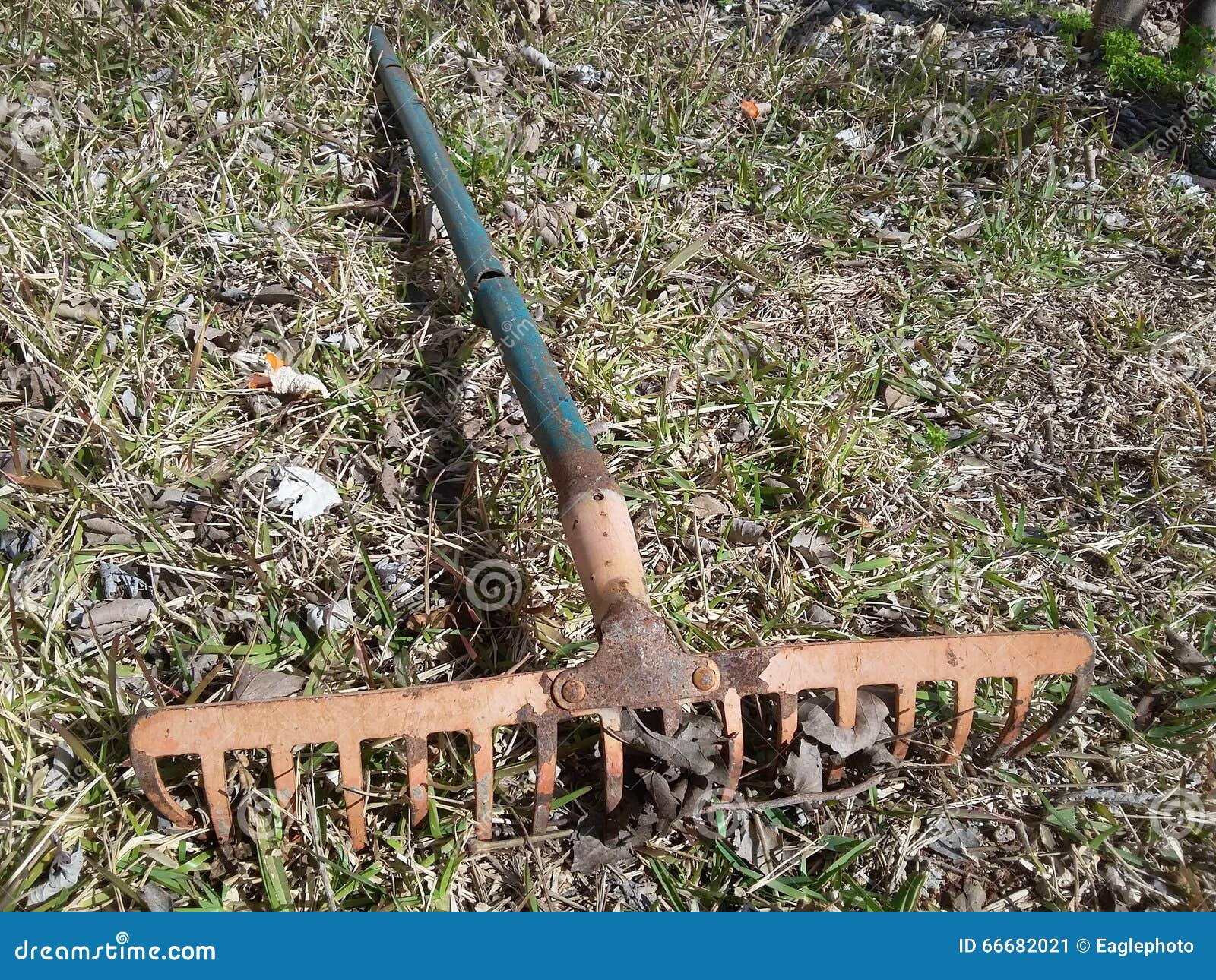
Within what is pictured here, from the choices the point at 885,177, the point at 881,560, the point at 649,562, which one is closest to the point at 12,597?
the point at 649,562

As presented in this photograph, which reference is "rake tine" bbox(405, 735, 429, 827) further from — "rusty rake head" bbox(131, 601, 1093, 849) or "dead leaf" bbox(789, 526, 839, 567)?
"dead leaf" bbox(789, 526, 839, 567)

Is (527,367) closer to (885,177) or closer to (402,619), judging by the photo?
(402,619)

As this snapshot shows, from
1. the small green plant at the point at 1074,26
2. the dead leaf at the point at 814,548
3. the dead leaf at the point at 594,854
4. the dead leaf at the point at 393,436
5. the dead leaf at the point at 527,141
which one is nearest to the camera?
the dead leaf at the point at 594,854

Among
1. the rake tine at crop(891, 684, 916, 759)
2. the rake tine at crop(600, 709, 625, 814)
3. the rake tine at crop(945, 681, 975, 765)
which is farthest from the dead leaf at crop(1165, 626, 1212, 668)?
the rake tine at crop(600, 709, 625, 814)

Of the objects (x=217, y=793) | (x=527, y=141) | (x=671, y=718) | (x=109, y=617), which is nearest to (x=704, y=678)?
(x=671, y=718)

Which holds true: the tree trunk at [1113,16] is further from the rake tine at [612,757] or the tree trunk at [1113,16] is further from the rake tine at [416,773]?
the rake tine at [416,773]

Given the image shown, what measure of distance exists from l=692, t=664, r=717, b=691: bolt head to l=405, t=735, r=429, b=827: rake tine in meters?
0.50

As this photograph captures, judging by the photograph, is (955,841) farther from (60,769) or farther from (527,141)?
(527,141)

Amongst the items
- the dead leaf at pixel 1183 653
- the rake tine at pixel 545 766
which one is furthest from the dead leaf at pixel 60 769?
the dead leaf at pixel 1183 653

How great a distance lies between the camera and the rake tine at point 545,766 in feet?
5.61

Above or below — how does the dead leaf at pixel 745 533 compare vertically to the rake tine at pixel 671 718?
above

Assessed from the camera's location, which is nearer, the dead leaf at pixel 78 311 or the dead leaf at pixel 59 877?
the dead leaf at pixel 59 877

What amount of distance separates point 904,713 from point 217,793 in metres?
1.27

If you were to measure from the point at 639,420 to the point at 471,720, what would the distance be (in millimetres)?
1114
